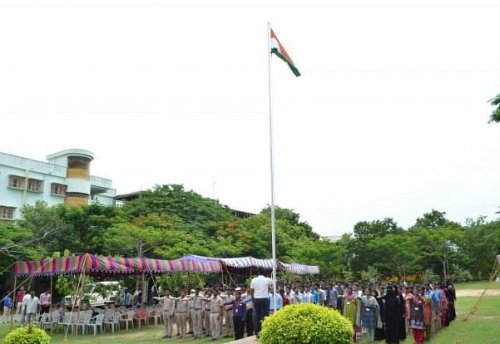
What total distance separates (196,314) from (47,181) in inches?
1057

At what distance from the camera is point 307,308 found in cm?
638

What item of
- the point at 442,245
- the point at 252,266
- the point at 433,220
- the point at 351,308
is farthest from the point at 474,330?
the point at 433,220

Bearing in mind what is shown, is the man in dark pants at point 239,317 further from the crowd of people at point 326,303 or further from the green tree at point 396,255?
the green tree at point 396,255

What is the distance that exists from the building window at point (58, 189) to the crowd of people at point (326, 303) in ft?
70.9

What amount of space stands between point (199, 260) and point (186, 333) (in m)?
6.19

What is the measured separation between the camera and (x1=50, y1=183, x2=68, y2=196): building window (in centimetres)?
3847

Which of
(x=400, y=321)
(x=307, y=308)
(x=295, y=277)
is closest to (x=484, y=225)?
(x=295, y=277)

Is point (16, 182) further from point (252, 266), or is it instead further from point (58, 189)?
point (252, 266)

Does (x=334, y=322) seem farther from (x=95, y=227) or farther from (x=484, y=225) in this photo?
(x=484, y=225)

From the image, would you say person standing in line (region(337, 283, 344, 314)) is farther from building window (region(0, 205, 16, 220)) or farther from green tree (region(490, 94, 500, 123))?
building window (region(0, 205, 16, 220))

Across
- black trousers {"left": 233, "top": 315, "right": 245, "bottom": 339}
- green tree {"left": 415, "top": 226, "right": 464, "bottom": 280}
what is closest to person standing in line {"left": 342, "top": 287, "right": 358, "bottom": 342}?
black trousers {"left": 233, "top": 315, "right": 245, "bottom": 339}

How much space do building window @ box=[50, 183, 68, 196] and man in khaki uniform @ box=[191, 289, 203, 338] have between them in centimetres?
2672

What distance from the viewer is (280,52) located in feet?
38.3

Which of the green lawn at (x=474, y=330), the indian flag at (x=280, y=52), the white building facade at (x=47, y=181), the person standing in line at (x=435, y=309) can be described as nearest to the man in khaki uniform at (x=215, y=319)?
the green lawn at (x=474, y=330)
